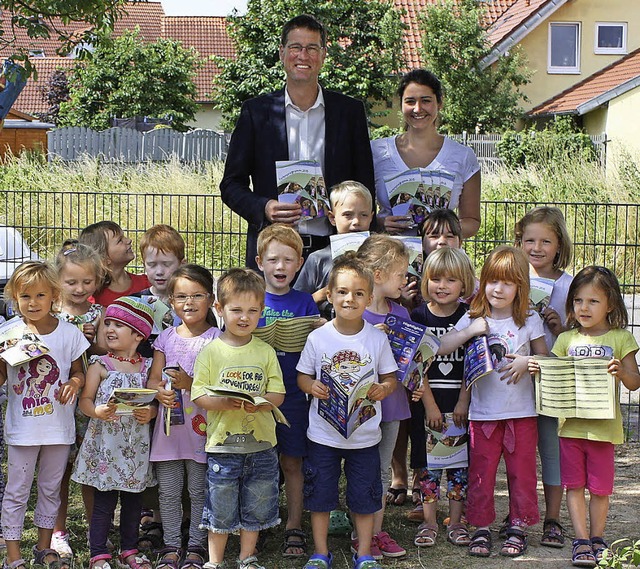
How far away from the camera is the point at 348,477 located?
4738 mm

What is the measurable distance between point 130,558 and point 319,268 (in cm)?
176

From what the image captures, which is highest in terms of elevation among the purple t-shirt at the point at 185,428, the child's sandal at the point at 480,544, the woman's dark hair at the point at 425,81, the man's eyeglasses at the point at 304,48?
the man's eyeglasses at the point at 304,48

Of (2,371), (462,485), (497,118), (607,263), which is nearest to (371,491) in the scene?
(462,485)

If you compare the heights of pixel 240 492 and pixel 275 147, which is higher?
pixel 275 147

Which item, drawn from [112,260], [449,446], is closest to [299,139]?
[112,260]

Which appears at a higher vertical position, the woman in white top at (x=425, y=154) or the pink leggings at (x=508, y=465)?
the woman in white top at (x=425, y=154)

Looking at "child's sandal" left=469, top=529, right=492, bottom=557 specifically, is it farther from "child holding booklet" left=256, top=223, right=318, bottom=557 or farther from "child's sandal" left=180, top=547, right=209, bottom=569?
"child's sandal" left=180, top=547, right=209, bottom=569

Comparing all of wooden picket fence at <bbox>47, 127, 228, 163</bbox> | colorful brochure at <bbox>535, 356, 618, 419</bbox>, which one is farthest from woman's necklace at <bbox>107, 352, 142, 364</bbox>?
wooden picket fence at <bbox>47, 127, 228, 163</bbox>

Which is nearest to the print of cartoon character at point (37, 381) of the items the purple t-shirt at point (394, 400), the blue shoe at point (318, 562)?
the blue shoe at point (318, 562)

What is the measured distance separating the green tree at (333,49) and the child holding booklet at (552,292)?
24.2 m

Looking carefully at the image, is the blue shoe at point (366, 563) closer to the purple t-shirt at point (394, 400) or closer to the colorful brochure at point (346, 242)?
the purple t-shirt at point (394, 400)

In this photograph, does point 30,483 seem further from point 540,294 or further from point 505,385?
point 540,294

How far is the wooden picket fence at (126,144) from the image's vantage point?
24703 mm

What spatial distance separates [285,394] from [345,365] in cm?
43
